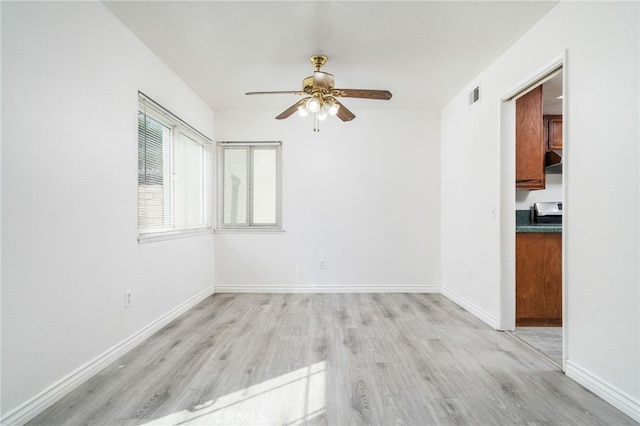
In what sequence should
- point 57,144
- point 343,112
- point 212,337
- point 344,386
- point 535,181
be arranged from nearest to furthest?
point 57,144 → point 344,386 → point 212,337 → point 343,112 → point 535,181

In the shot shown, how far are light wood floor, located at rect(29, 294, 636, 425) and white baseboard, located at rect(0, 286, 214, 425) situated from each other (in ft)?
0.15

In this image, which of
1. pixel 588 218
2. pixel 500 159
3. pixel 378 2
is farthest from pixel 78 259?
pixel 500 159

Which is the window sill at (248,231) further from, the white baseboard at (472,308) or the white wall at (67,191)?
the white baseboard at (472,308)

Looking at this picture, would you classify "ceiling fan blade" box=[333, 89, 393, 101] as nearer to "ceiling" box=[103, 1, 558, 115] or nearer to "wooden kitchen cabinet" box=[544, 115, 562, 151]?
"ceiling" box=[103, 1, 558, 115]

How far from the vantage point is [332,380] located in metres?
1.95

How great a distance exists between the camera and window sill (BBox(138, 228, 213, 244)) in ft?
8.58

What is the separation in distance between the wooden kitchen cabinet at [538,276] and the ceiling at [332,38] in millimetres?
1793

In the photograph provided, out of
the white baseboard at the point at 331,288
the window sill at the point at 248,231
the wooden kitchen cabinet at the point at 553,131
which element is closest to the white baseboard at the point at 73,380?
the white baseboard at the point at 331,288

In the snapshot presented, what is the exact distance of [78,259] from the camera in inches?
75.1

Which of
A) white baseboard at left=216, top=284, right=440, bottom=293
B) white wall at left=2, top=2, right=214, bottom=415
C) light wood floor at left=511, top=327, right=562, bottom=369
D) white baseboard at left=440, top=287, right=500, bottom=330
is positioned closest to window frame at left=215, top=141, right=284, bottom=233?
white baseboard at left=216, top=284, right=440, bottom=293

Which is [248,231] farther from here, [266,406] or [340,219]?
[266,406]

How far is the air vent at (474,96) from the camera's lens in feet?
10.6

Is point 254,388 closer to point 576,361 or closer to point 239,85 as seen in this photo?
point 576,361

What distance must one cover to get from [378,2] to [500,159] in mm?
1742
